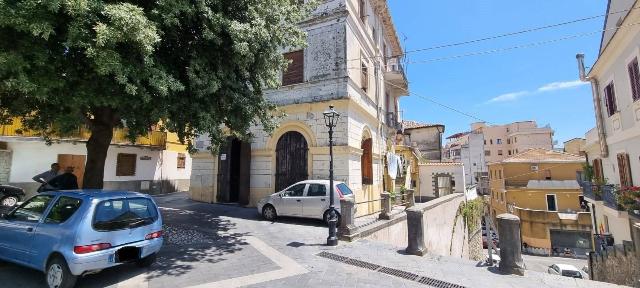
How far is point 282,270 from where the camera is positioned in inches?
228

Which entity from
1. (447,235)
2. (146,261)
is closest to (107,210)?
(146,261)

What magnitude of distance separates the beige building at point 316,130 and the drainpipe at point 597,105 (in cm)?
1059

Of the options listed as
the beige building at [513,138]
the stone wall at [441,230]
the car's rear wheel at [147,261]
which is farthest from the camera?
the beige building at [513,138]

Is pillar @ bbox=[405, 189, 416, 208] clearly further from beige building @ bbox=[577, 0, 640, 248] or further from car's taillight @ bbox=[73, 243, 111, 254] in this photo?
car's taillight @ bbox=[73, 243, 111, 254]

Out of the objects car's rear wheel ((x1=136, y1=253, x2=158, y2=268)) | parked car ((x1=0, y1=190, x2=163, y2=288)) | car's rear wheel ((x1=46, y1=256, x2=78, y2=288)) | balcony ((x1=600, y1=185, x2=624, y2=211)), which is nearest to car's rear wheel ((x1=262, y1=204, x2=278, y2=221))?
car's rear wheel ((x1=136, y1=253, x2=158, y2=268))

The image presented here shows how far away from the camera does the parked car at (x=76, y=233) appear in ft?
14.5

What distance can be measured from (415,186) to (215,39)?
2230 centimetres

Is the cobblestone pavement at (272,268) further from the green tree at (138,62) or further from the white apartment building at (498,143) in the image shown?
the white apartment building at (498,143)

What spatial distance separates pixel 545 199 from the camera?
30.8m

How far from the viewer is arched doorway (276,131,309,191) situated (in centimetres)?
1281

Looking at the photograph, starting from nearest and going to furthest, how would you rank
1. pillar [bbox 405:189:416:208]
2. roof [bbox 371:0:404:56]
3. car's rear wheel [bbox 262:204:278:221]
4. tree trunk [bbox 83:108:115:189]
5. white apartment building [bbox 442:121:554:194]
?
tree trunk [bbox 83:108:115:189], car's rear wheel [bbox 262:204:278:221], pillar [bbox 405:189:416:208], roof [bbox 371:0:404:56], white apartment building [bbox 442:121:554:194]

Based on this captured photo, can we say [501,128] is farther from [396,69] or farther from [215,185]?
[215,185]

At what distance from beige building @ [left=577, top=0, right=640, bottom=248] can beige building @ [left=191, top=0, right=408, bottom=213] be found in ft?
28.3

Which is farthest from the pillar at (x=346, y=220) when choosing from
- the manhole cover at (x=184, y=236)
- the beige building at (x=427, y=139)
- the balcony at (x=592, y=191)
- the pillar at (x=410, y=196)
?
the beige building at (x=427, y=139)
